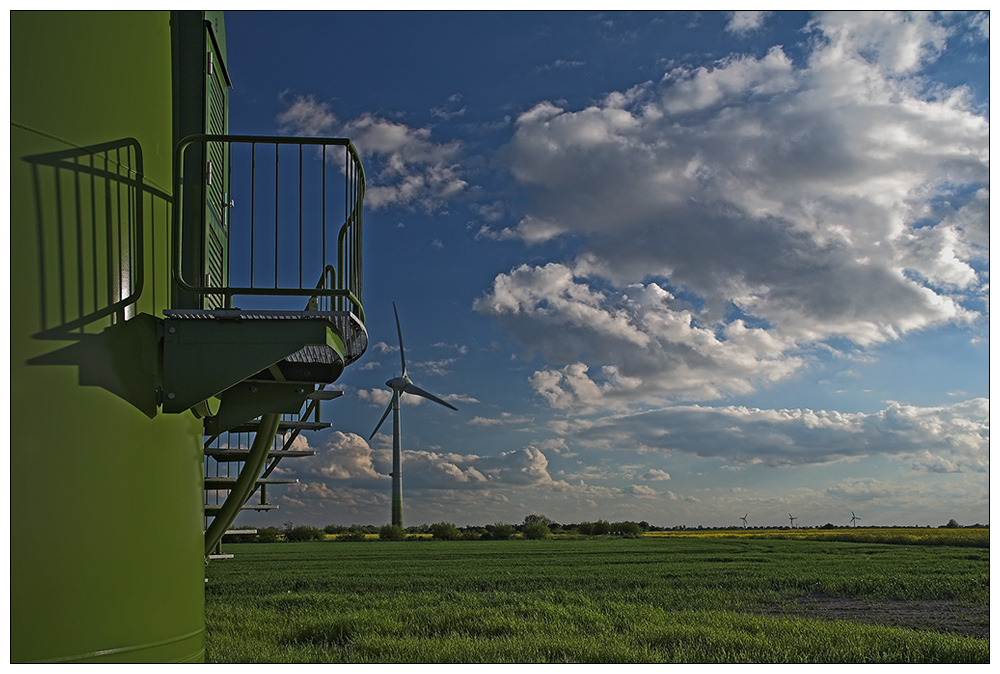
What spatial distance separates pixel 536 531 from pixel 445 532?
8444 millimetres

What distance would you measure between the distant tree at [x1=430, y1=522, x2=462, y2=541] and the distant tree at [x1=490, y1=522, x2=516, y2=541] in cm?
321

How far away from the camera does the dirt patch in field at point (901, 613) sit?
16672 millimetres

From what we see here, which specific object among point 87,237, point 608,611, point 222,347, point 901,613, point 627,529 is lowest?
point 627,529

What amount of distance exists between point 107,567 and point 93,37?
3.74m

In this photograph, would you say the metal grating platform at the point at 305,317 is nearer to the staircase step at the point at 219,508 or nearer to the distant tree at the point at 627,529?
the staircase step at the point at 219,508

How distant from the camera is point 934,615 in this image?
1858 centimetres

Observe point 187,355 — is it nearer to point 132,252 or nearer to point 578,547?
point 132,252

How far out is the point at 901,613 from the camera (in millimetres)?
18938

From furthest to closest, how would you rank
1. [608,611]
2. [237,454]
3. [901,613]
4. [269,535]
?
[269,535]
[901,613]
[608,611]
[237,454]

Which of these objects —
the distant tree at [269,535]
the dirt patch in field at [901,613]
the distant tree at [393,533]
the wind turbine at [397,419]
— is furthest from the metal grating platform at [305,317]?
the distant tree at [393,533]

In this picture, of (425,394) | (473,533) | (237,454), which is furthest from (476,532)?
(237,454)

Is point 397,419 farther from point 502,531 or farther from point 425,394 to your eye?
point 502,531

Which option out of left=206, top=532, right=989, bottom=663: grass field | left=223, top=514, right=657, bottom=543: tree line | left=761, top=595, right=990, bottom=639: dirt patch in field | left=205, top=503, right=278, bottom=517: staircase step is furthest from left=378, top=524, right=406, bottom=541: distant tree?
left=205, top=503, right=278, bottom=517: staircase step

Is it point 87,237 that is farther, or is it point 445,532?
point 445,532
